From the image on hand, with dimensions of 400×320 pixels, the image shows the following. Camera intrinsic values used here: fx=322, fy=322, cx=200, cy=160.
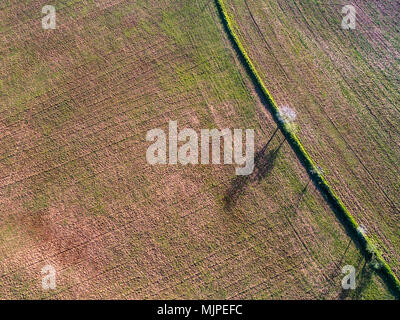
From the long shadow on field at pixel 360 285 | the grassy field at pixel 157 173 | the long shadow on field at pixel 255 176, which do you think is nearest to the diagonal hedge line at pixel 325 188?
the grassy field at pixel 157 173

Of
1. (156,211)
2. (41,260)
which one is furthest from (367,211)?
(41,260)

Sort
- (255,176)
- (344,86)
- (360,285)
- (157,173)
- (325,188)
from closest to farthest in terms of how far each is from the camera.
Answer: (360,285) → (325,188) → (255,176) → (157,173) → (344,86)

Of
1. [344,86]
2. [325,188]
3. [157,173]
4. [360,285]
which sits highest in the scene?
[344,86]

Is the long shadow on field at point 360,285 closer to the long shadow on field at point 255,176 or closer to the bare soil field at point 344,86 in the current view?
the bare soil field at point 344,86

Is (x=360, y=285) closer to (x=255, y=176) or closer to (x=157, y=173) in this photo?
(x=255, y=176)

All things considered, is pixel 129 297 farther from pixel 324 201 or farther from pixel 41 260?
pixel 324 201

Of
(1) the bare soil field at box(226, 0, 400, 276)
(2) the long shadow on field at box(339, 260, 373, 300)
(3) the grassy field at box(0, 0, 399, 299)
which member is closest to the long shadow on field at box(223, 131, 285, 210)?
(3) the grassy field at box(0, 0, 399, 299)

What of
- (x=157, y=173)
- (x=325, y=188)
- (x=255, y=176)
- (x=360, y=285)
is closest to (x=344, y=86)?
(x=325, y=188)
